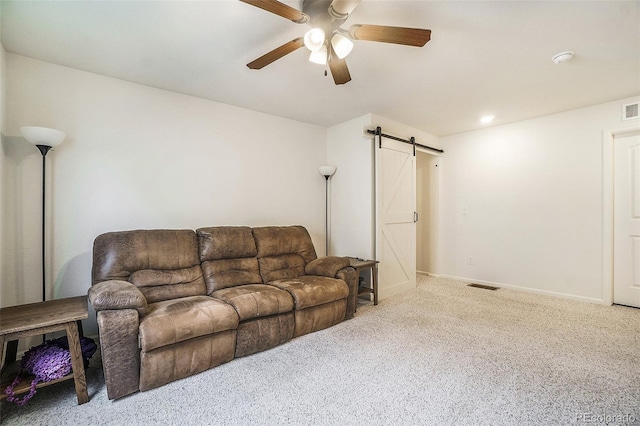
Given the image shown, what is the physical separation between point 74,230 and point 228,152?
1722 millimetres

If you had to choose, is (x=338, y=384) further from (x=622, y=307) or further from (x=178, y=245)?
(x=622, y=307)

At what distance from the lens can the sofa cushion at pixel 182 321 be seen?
6.03ft

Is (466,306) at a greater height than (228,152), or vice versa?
(228,152)

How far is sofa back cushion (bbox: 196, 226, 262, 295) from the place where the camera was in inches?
108

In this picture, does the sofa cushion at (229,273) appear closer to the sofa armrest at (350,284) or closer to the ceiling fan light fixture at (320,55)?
the sofa armrest at (350,284)

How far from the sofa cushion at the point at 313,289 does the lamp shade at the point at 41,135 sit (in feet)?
7.16

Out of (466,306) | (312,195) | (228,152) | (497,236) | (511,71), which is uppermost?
(511,71)

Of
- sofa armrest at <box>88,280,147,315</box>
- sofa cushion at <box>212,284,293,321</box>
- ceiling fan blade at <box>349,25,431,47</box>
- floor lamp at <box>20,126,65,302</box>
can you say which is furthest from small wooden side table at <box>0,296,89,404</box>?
ceiling fan blade at <box>349,25,431,47</box>

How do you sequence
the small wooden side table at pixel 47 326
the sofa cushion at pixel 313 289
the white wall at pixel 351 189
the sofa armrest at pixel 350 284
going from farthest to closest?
the white wall at pixel 351 189 < the sofa armrest at pixel 350 284 < the sofa cushion at pixel 313 289 < the small wooden side table at pixel 47 326

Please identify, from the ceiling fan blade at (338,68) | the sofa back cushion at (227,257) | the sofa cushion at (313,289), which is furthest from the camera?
the sofa back cushion at (227,257)

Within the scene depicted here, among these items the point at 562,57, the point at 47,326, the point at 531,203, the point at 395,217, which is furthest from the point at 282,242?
the point at 531,203

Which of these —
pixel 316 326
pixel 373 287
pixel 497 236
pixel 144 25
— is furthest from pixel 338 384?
pixel 497 236

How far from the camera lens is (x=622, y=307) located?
11.2ft

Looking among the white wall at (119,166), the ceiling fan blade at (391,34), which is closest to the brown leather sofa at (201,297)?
the white wall at (119,166)
